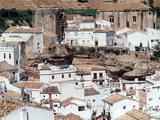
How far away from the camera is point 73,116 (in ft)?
93.7

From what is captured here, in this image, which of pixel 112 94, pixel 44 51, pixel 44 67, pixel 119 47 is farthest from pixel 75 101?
pixel 119 47

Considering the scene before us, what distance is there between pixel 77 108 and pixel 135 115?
3.10 meters

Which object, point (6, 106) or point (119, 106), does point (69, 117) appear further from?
point (6, 106)

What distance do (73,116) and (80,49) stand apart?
1650cm

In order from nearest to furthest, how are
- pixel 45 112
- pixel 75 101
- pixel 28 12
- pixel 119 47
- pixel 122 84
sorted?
1. pixel 45 112
2. pixel 75 101
3. pixel 122 84
4. pixel 119 47
5. pixel 28 12

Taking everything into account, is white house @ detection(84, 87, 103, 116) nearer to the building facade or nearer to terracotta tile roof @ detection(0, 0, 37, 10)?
the building facade

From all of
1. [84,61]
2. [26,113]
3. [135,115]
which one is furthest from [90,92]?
[26,113]

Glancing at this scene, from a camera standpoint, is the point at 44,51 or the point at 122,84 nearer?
the point at 122,84

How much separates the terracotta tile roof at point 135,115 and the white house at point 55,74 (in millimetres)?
7369

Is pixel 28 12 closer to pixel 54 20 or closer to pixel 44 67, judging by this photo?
pixel 54 20

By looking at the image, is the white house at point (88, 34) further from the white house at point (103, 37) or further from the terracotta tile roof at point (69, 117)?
the terracotta tile roof at point (69, 117)

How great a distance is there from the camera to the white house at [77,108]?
2994 centimetres

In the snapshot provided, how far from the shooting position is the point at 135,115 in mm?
28922

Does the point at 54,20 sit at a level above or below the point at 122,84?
above
